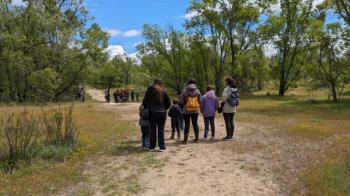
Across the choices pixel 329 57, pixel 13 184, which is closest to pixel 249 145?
pixel 13 184

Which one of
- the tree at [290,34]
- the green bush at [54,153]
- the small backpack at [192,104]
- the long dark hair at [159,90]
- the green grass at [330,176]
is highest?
the tree at [290,34]

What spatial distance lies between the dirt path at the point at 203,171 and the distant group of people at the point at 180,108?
25.4 inches

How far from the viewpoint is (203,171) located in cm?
990

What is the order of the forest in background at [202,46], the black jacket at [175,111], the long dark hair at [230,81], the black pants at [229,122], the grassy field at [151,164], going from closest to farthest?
the grassy field at [151,164], the long dark hair at [230,81], the black pants at [229,122], the black jacket at [175,111], the forest in background at [202,46]

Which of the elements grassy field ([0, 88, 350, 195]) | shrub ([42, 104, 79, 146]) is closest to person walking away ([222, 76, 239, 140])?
grassy field ([0, 88, 350, 195])

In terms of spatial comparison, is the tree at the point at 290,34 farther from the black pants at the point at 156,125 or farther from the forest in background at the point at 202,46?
the black pants at the point at 156,125

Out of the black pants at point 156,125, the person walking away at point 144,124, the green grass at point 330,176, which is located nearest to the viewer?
the green grass at point 330,176

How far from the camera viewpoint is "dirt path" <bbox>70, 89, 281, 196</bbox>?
8.58m

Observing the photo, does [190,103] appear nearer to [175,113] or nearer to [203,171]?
[175,113]

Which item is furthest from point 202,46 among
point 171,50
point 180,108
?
point 180,108

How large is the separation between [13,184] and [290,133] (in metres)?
10.8

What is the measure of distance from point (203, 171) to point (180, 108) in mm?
5225

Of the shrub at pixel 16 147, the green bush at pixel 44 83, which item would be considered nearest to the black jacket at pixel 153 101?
the shrub at pixel 16 147

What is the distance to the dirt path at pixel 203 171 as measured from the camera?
28.1ft
